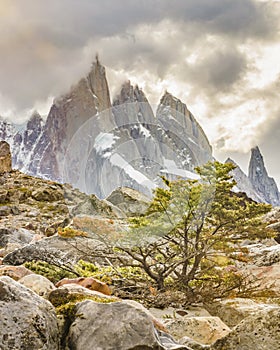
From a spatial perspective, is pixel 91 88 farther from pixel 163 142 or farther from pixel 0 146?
pixel 163 142

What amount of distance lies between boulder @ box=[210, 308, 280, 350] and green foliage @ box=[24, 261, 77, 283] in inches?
274

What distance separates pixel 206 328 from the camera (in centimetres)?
684

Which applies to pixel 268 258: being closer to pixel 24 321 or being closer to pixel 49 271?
pixel 49 271

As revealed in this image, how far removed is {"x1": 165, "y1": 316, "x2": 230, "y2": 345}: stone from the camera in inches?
263

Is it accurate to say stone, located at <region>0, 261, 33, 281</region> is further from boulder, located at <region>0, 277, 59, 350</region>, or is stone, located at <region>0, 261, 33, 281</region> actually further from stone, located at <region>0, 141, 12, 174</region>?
stone, located at <region>0, 141, 12, 174</region>

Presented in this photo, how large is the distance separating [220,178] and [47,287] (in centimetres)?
724

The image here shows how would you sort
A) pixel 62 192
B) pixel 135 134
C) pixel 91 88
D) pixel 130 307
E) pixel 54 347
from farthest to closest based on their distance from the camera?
1. pixel 91 88
2. pixel 62 192
3. pixel 135 134
4. pixel 130 307
5. pixel 54 347

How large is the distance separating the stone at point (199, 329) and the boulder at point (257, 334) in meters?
1.84

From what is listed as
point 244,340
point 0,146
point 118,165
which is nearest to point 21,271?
point 244,340

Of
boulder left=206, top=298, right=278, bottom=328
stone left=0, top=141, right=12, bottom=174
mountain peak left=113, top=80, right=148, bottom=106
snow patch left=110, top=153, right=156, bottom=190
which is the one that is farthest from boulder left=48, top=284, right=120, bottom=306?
mountain peak left=113, top=80, right=148, bottom=106

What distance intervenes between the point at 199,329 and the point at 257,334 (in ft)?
8.01

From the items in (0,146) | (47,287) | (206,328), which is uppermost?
(0,146)

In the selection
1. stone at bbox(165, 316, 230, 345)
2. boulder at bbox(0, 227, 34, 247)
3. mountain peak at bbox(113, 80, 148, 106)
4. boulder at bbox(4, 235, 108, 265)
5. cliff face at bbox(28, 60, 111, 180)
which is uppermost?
cliff face at bbox(28, 60, 111, 180)

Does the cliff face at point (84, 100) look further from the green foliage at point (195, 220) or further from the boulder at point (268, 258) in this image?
the green foliage at point (195, 220)
